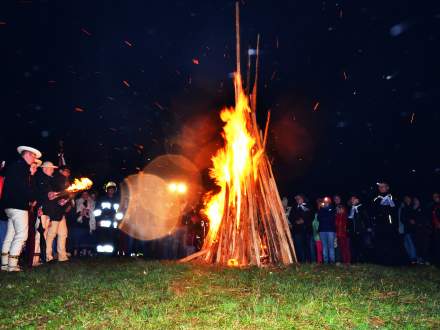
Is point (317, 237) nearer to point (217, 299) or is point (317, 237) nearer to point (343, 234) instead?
point (343, 234)

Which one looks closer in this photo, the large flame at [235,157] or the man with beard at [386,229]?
the large flame at [235,157]

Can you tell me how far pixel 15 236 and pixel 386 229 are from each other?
908 centimetres

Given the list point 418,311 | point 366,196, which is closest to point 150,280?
point 418,311

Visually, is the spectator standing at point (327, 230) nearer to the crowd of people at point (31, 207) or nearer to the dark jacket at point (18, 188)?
the crowd of people at point (31, 207)

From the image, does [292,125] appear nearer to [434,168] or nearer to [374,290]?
[434,168]

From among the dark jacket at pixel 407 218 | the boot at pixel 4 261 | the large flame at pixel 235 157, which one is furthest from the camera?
the dark jacket at pixel 407 218

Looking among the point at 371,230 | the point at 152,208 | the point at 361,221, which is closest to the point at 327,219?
the point at 361,221

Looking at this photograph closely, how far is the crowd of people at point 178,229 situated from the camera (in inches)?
321

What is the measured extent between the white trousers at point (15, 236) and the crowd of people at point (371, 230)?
7726 mm

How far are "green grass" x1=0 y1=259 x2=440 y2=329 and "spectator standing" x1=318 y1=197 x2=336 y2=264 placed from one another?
380cm

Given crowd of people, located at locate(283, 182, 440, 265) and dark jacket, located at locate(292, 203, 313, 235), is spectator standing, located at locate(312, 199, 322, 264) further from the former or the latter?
dark jacket, located at locate(292, 203, 313, 235)

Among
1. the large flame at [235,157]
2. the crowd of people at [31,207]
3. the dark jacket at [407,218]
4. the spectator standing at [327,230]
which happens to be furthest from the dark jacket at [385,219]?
the crowd of people at [31,207]

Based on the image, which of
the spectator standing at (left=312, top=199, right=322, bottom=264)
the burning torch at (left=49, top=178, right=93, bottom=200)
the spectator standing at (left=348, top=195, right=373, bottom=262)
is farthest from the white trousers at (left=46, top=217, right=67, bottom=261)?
the spectator standing at (left=348, top=195, right=373, bottom=262)

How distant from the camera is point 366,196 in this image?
20906 mm
